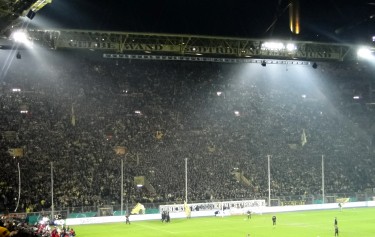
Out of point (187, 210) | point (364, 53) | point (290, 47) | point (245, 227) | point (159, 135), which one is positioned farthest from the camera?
point (159, 135)

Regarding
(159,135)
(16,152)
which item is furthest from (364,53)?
(16,152)

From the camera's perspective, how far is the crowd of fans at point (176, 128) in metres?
47.2

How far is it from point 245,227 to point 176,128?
2059cm

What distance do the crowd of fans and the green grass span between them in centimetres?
490

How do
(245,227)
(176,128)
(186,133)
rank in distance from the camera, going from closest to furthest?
(245,227) < (186,133) < (176,128)

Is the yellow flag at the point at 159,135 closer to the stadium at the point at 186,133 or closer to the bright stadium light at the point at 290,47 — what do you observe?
the stadium at the point at 186,133

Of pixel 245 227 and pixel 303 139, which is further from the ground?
pixel 303 139

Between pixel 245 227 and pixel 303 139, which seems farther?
pixel 303 139

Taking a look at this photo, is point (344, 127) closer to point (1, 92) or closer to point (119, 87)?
point (119, 87)

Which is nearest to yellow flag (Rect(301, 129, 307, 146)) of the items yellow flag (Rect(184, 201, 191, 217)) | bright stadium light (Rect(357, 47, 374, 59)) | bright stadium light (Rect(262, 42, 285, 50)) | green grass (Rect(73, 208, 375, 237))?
green grass (Rect(73, 208, 375, 237))

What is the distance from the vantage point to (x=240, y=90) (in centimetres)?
6538

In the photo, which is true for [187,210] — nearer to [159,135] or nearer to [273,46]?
[159,135]

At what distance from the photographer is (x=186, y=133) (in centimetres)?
5778

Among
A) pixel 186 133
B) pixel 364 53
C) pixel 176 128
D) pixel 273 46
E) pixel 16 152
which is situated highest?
pixel 273 46
